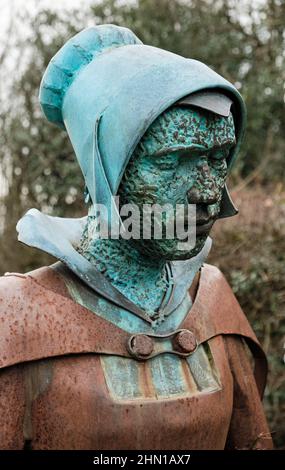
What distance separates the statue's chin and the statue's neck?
61 mm

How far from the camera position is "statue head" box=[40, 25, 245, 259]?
231 cm

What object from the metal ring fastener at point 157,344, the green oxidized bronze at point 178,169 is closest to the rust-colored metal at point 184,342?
the metal ring fastener at point 157,344

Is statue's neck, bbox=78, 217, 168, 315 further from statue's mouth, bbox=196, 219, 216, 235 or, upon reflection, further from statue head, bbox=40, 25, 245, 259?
statue's mouth, bbox=196, 219, 216, 235

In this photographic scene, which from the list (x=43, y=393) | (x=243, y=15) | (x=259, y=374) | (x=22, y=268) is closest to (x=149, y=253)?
(x=43, y=393)

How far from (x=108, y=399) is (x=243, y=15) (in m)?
6.91

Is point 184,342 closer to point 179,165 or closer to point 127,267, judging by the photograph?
point 127,267

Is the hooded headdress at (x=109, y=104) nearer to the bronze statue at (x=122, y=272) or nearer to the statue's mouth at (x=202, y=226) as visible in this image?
the bronze statue at (x=122, y=272)

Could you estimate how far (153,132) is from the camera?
7.70 feet

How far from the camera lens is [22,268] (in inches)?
327

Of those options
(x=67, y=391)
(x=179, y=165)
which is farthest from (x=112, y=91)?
(x=67, y=391)

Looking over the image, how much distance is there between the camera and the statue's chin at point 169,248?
7.99 feet

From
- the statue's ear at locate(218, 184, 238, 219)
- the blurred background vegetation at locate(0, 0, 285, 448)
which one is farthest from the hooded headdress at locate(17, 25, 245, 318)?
the blurred background vegetation at locate(0, 0, 285, 448)

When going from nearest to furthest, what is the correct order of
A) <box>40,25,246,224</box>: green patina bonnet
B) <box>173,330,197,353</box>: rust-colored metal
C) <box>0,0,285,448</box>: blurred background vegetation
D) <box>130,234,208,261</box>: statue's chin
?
<box>40,25,246,224</box>: green patina bonnet
<box>130,234,208,261</box>: statue's chin
<box>173,330,197,353</box>: rust-colored metal
<box>0,0,285,448</box>: blurred background vegetation

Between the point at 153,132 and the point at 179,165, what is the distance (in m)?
0.12
